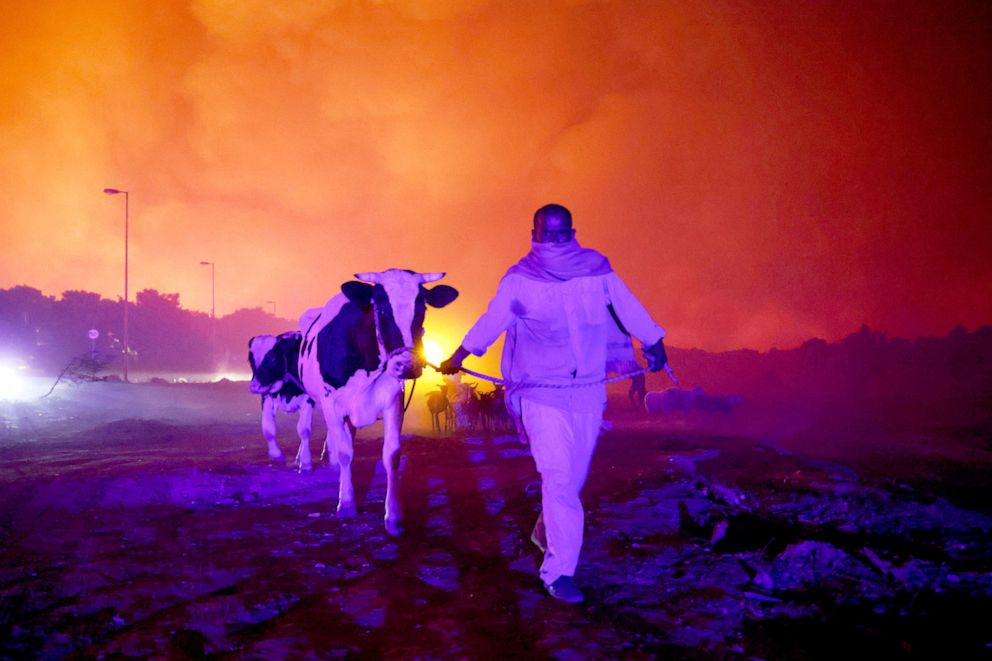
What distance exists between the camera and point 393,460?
6676mm

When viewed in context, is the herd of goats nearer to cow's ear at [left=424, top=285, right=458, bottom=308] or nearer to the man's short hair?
cow's ear at [left=424, top=285, right=458, bottom=308]

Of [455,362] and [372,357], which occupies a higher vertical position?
[372,357]

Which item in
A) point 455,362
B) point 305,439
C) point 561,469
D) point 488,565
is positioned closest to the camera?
point 561,469

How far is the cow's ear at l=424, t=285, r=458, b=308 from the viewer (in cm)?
→ 664

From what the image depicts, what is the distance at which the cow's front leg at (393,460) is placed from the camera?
6277 millimetres

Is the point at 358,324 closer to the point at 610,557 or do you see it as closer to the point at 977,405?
the point at 610,557

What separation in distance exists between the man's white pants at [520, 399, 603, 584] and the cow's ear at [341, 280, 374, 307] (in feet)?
8.67

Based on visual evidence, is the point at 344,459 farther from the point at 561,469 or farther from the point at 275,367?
the point at 275,367

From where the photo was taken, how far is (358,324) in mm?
7289

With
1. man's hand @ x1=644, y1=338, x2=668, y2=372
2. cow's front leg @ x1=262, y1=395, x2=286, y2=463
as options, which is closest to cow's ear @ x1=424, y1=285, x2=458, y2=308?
man's hand @ x1=644, y1=338, x2=668, y2=372

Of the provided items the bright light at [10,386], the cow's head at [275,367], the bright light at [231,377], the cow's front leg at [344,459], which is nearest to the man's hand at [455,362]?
the cow's front leg at [344,459]

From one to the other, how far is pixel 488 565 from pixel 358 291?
9.87ft

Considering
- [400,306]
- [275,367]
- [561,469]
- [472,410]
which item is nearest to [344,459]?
[400,306]

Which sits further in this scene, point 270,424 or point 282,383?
point 270,424
